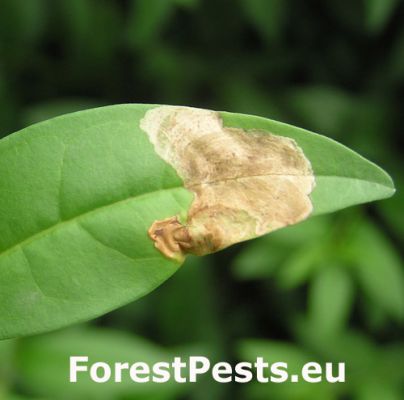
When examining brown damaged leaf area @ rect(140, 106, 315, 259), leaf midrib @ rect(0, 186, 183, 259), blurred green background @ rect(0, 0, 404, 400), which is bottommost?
leaf midrib @ rect(0, 186, 183, 259)

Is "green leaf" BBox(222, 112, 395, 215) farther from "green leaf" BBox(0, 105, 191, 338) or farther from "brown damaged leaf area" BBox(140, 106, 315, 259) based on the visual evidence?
"green leaf" BBox(0, 105, 191, 338)

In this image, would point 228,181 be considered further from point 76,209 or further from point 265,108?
point 265,108

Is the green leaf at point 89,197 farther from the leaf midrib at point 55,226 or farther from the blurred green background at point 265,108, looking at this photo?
the blurred green background at point 265,108

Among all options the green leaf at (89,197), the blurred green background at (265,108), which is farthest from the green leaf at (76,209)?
the blurred green background at (265,108)

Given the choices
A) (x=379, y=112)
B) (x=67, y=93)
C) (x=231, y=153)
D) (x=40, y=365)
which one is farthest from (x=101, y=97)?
(x=231, y=153)

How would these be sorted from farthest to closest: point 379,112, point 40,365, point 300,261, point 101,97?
→ 1. point 101,97
2. point 379,112
3. point 300,261
4. point 40,365

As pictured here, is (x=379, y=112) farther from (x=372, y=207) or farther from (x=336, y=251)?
(x=336, y=251)

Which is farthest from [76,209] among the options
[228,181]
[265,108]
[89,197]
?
[265,108]

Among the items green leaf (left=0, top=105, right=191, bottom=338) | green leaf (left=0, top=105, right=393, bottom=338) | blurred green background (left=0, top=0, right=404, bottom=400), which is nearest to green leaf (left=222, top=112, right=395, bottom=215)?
green leaf (left=0, top=105, right=393, bottom=338)
